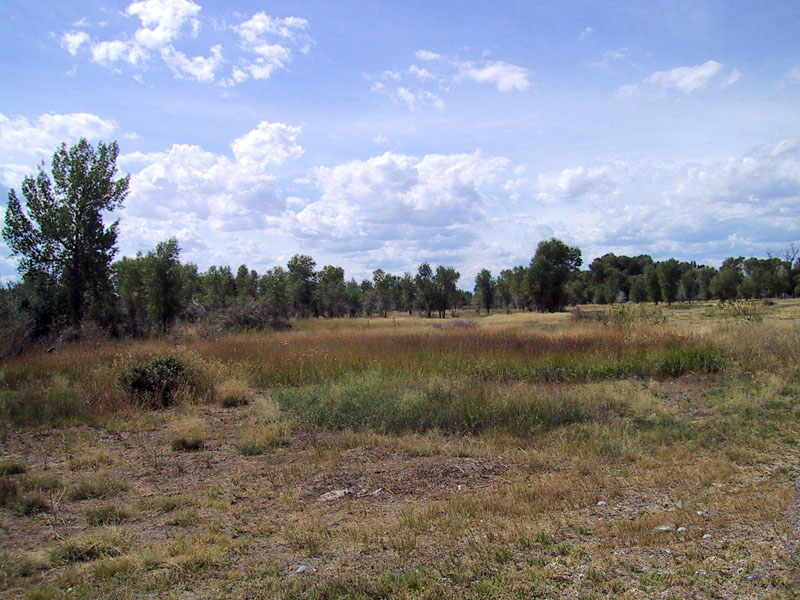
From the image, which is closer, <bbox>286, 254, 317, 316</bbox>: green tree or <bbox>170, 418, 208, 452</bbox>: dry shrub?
<bbox>170, 418, 208, 452</bbox>: dry shrub

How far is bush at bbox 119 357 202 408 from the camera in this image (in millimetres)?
9688

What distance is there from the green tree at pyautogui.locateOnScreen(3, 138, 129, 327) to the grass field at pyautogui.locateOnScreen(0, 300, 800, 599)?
9676 millimetres

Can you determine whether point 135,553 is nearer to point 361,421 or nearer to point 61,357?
point 361,421

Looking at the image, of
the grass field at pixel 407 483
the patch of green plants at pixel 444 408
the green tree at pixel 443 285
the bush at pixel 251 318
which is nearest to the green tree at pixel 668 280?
the green tree at pixel 443 285

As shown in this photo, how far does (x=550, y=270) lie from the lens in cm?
5778

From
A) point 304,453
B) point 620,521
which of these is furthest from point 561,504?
point 304,453

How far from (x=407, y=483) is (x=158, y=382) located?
6883mm

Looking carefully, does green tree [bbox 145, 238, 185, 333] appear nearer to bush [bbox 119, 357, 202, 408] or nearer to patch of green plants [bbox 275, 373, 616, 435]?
bush [bbox 119, 357, 202, 408]

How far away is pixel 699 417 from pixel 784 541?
4927mm

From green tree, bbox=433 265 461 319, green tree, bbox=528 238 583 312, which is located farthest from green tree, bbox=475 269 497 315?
green tree, bbox=528 238 583 312

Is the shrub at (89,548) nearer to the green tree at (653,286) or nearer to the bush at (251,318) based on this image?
the bush at (251,318)

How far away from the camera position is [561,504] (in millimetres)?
4488

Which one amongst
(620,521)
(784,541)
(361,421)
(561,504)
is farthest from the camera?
(361,421)

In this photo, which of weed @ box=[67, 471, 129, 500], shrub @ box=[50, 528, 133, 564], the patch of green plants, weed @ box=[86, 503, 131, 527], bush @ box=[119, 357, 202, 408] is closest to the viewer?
shrub @ box=[50, 528, 133, 564]
